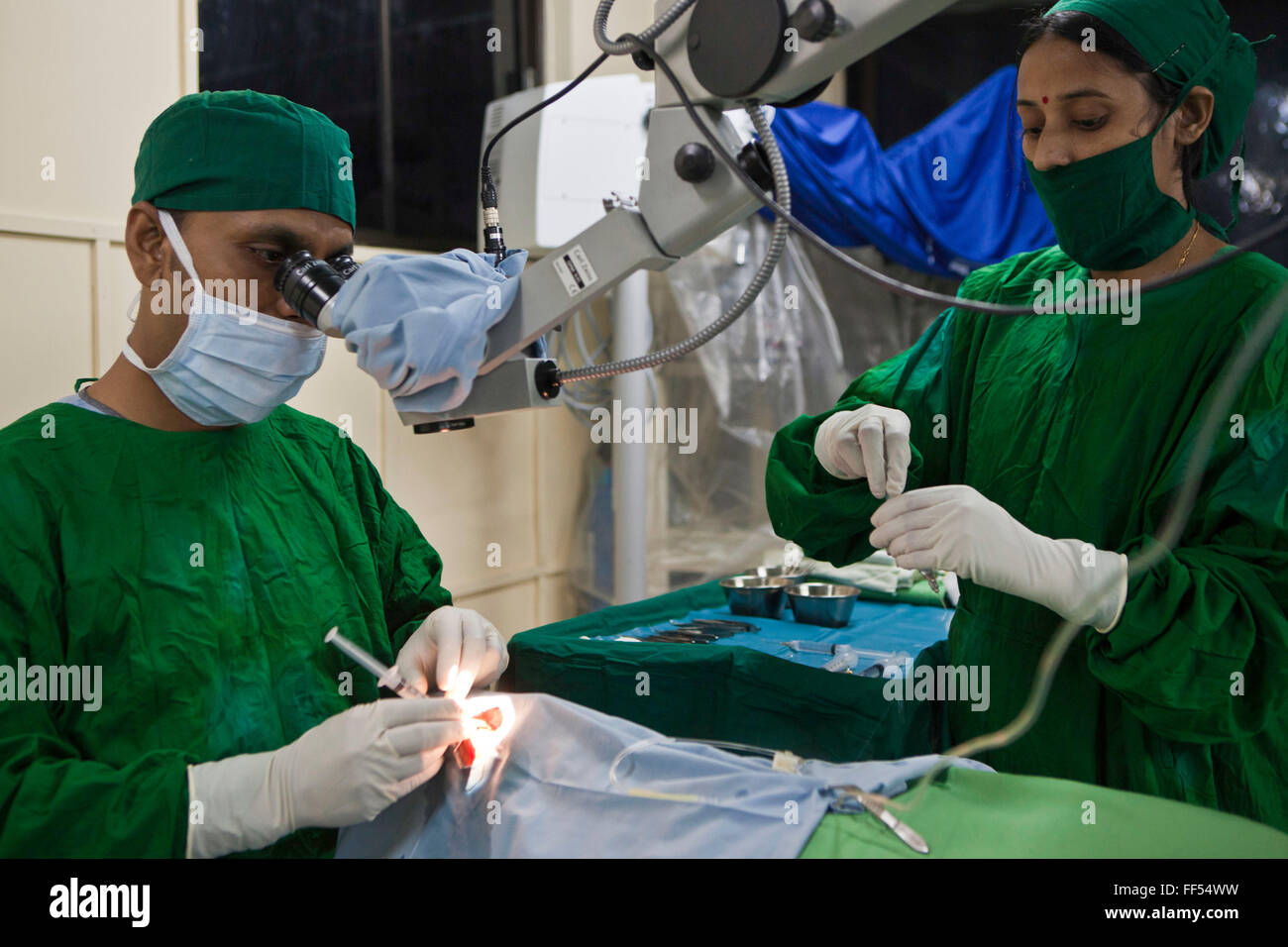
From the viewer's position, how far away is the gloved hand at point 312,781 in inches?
46.2

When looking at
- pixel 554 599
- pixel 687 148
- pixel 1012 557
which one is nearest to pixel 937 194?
pixel 554 599

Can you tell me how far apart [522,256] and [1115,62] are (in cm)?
92

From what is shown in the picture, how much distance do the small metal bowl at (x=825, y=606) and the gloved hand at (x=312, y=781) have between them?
1.50 meters

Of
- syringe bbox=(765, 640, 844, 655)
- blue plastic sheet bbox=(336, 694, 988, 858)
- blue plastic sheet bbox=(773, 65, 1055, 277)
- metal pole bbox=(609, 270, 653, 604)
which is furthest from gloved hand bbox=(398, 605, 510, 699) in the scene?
blue plastic sheet bbox=(773, 65, 1055, 277)

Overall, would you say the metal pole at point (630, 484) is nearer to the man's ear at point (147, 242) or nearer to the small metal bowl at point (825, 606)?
the small metal bowl at point (825, 606)

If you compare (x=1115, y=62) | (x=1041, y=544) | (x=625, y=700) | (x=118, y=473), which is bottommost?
(x=625, y=700)

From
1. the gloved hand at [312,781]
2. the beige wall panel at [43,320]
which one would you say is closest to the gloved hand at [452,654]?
the gloved hand at [312,781]

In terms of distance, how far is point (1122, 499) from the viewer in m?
1.46

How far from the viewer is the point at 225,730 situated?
1.34m

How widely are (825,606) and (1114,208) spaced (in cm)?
135

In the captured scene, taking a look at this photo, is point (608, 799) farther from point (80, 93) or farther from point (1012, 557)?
point (80, 93)

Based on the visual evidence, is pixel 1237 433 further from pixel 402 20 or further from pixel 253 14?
pixel 402 20

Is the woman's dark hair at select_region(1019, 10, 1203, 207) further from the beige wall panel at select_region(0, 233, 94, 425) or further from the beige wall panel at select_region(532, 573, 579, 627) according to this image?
the beige wall panel at select_region(532, 573, 579, 627)
